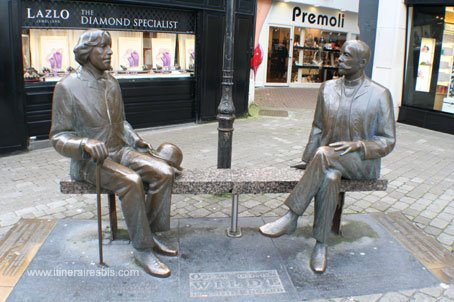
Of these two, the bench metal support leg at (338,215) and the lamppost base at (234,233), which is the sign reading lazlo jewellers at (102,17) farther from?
the bench metal support leg at (338,215)

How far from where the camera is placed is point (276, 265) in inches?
150

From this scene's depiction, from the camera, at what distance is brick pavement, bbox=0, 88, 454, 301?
16.1 feet

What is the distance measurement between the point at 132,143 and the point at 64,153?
63 centimetres

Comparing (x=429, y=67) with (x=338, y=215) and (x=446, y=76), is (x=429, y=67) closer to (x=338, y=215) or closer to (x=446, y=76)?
(x=446, y=76)

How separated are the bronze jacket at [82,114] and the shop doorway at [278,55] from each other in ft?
47.3

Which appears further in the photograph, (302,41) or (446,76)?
(302,41)

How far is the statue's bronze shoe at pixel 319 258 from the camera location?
368cm

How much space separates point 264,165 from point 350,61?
3192mm

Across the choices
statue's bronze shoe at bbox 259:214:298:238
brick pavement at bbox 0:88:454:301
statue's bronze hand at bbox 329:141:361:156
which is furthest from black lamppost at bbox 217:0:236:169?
statue's bronze hand at bbox 329:141:361:156

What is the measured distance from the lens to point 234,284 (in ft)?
11.5

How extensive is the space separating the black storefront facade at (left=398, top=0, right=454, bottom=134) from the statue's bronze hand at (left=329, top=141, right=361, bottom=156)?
7122 millimetres

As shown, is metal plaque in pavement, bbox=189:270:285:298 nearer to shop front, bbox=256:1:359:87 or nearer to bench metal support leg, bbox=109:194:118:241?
bench metal support leg, bbox=109:194:118:241

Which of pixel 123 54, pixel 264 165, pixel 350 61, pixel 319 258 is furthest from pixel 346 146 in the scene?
pixel 123 54

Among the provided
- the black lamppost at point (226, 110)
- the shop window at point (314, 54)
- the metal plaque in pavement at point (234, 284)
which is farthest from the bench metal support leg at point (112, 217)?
the shop window at point (314, 54)
